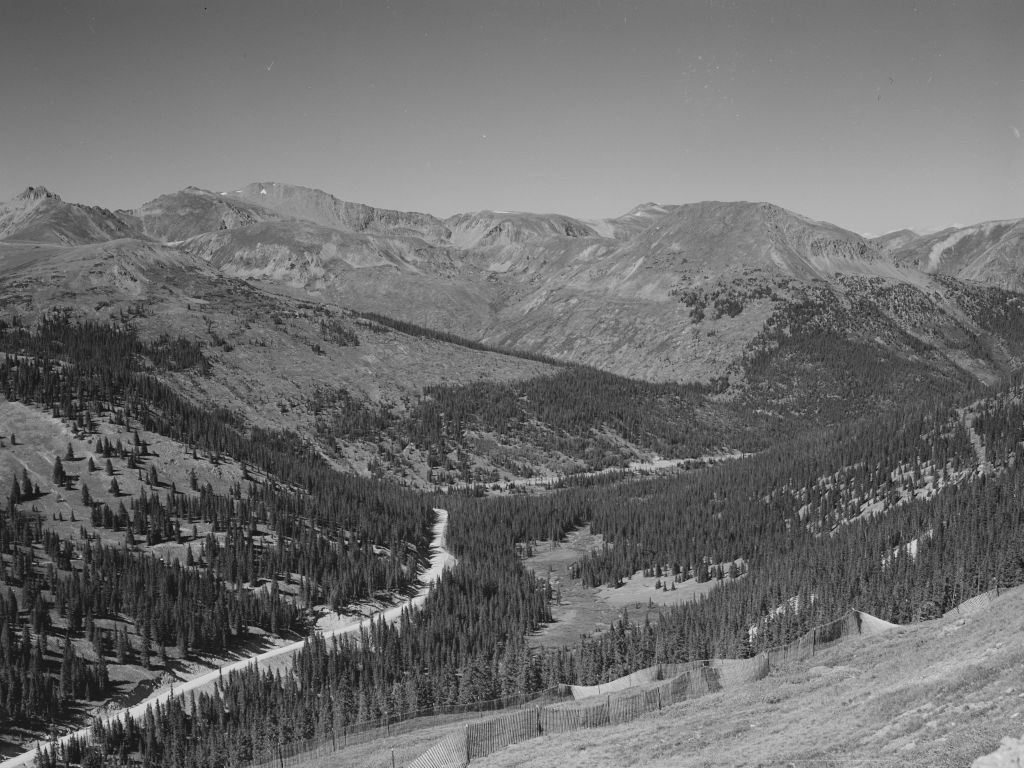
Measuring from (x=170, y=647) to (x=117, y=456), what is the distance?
5923cm

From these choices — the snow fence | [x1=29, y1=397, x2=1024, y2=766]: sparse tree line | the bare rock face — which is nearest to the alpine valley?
[x1=29, y1=397, x2=1024, y2=766]: sparse tree line

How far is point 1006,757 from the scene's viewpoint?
79.7ft

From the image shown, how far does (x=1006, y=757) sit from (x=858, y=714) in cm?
1482

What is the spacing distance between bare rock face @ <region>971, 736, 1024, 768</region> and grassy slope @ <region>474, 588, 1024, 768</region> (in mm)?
1438

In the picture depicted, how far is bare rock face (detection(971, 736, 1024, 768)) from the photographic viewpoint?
78.3 feet

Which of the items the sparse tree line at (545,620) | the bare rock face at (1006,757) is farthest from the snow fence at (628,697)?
the bare rock face at (1006,757)

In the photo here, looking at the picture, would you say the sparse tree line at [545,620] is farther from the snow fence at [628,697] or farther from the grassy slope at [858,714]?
the grassy slope at [858,714]

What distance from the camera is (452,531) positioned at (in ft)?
547

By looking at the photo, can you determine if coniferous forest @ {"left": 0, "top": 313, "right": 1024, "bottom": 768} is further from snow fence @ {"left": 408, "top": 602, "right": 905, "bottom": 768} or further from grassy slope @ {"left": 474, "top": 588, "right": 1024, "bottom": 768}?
grassy slope @ {"left": 474, "top": 588, "right": 1024, "bottom": 768}

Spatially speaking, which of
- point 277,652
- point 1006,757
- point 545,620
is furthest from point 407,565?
point 1006,757

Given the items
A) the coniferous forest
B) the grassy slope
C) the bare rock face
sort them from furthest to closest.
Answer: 1. the coniferous forest
2. the grassy slope
3. the bare rock face

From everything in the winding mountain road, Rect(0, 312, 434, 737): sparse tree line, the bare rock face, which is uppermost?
the bare rock face

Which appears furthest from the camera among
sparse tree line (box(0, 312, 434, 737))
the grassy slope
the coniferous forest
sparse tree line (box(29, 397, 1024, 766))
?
sparse tree line (box(0, 312, 434, 737))

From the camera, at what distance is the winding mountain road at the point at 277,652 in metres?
78.9
